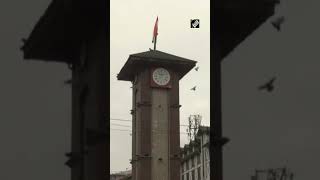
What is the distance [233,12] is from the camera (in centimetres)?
685

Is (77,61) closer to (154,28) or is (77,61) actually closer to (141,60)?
(154,28)

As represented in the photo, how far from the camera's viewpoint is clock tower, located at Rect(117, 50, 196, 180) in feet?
36.3

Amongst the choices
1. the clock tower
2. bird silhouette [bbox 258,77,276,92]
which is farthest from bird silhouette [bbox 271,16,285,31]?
the clock tower

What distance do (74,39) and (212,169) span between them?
2.33 m

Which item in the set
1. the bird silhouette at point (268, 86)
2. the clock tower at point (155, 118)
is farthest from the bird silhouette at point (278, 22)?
the clock tower at point (155, 118)

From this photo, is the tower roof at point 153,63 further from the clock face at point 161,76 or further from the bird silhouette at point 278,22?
the bird silhouette at point 278,22

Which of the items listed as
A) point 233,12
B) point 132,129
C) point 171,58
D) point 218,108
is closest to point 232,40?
point 233,12

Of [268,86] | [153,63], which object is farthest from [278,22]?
[153,63]

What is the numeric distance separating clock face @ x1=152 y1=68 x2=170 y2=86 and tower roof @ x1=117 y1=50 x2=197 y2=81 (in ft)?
0.56

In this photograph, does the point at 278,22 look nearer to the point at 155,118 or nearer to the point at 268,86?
the point at 268,86

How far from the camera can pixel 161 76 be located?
11.6 metres

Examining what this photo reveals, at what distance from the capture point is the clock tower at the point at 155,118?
11.1 meters

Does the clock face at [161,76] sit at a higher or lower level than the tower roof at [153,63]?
lower

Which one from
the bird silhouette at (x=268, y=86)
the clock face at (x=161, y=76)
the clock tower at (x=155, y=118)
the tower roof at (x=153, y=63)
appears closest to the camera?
the bird silhouette at (x=268, y=86)
